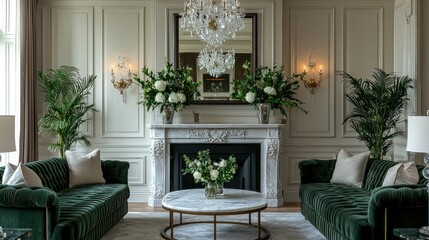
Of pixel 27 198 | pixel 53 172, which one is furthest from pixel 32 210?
pixel 53 172

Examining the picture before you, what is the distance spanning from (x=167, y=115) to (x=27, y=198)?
3423mm

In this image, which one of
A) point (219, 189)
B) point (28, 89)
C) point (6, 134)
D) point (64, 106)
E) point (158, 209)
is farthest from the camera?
point (64, 106)

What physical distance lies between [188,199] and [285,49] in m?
3.42

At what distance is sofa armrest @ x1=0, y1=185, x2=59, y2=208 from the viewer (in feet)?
13.7

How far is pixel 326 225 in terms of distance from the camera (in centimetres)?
519

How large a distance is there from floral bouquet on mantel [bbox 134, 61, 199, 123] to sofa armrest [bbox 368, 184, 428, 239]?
146 inches

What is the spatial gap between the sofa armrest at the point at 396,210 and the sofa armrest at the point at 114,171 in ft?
10.8

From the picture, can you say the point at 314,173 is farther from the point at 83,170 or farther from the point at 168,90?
the point at 83,170

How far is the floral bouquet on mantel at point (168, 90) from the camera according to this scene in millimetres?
7328

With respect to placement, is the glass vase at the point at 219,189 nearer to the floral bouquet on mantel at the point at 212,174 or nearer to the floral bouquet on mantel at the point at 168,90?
the floral bouquet on mantel at the point at 212,174

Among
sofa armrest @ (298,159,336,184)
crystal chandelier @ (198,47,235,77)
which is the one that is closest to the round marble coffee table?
sofa armrest @ (298,159,336,184)

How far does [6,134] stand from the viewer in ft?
12.3

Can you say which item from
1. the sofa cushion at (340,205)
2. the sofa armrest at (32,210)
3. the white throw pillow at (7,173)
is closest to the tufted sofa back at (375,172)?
the sofa cushion at (340,205)

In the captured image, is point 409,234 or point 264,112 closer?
point 409,234
